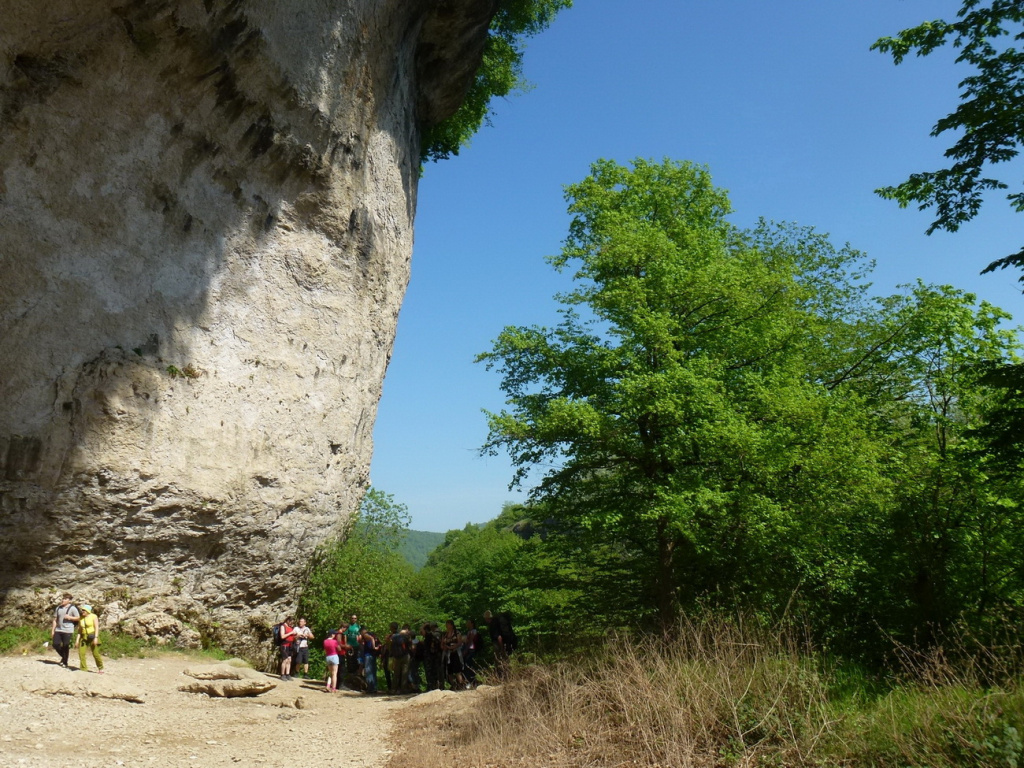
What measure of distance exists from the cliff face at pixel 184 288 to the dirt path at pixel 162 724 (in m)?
2.73

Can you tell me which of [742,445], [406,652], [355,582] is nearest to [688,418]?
[742,445]

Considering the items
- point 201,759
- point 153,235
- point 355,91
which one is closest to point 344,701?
point 201,759

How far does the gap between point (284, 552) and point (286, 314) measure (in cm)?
526

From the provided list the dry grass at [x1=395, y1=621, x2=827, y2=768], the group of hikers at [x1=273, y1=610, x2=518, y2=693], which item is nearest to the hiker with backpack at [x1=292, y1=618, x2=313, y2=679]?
the group of hikers at [x1=273, y1=610, x2=518, y2=693]

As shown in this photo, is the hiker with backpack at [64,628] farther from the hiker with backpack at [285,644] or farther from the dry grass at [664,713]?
the dry grass at [664,713]

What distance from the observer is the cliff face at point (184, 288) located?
1160 cm

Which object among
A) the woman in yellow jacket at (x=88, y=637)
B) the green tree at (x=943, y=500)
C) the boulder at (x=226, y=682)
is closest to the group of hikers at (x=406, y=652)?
the boulder at (x=226, y=682)

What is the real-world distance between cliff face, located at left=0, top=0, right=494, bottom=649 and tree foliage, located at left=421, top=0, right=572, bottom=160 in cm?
492

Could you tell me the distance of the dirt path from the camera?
7012 mm

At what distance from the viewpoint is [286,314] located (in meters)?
14.8

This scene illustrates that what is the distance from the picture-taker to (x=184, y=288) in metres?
13.1

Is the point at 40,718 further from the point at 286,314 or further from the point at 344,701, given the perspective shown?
the point at 286,314

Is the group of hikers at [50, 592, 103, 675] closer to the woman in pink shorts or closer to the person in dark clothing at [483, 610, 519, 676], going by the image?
the woman in pink shorts

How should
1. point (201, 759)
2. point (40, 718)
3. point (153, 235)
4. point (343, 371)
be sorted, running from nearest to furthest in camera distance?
point (201, 759), point (40, 718), point (153, 235), point (343, 371)
